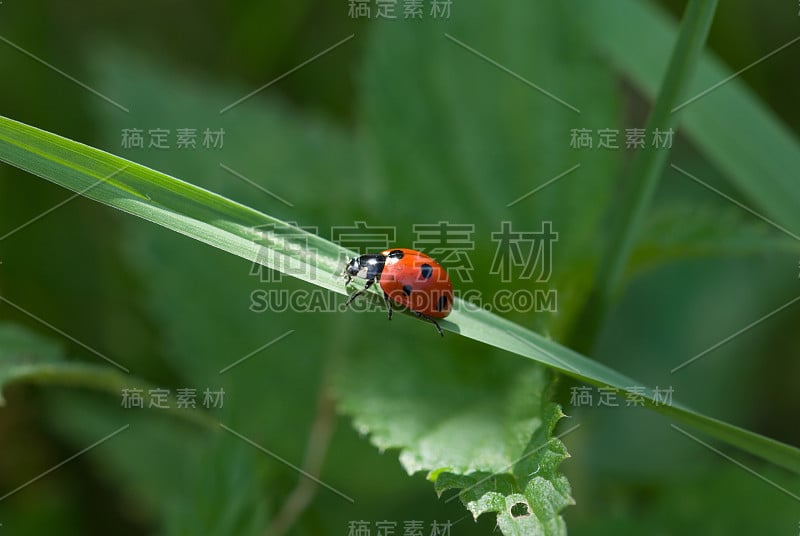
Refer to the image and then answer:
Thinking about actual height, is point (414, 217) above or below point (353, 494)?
above

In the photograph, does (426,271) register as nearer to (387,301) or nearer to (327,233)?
(387,301)

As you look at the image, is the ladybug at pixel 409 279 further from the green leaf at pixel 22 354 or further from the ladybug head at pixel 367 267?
the green leaf at pixel 22 354

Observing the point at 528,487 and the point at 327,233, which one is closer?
the point at 528,487

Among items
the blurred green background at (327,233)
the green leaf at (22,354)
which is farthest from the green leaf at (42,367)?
the blurred green background at (327,233)

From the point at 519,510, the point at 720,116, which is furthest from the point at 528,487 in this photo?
the point at 720,116

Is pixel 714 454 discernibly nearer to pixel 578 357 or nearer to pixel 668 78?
pixel 578 357

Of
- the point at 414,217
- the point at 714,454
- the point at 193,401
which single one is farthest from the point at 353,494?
the point at 714,454

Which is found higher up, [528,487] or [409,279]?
[409,279]
